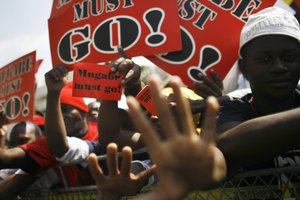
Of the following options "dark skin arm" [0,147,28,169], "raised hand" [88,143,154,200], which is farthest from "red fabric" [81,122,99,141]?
"raised hand" [88,143,154,200]

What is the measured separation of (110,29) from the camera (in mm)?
3291

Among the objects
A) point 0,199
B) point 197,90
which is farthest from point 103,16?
point 0,199

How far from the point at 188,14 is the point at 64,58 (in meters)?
0.93

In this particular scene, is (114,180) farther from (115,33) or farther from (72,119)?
(72,119)

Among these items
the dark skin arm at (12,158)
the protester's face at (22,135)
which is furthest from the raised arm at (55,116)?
the protester's face at (22,135)

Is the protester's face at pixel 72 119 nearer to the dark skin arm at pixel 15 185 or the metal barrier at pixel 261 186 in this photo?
the dark skin arm at pixel 15 185

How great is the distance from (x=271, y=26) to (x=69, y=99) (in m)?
2.64

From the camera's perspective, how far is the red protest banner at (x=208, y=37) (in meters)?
3.01

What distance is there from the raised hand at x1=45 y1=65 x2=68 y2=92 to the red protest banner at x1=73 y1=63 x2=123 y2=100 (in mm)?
436

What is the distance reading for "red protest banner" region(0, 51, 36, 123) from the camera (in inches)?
162

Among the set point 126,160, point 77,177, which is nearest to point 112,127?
point 77,177

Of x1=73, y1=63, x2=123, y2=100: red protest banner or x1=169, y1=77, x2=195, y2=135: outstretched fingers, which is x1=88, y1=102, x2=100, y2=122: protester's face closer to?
x1=73, y1=63, x2=123, y2=100: red protest banner

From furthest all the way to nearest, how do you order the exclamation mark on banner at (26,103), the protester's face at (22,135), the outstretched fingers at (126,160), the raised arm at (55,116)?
the protester's face at (22,135), the exclamation mark on banner at (26,103), the raised arm at (55,116), the outstretched fingers at (126,160)

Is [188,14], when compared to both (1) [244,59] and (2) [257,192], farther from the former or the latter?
(2) [257,192]
